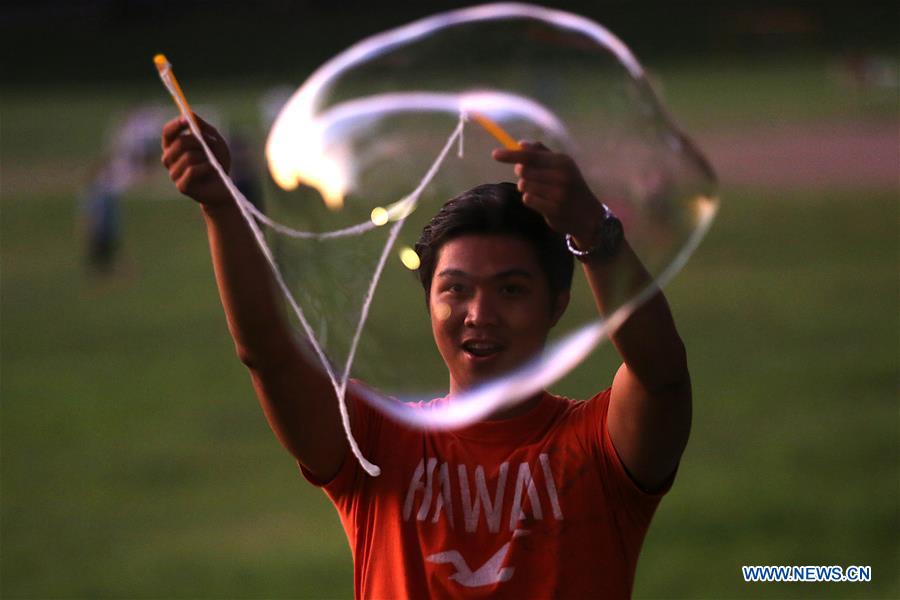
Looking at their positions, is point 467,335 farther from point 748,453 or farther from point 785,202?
point 785,202

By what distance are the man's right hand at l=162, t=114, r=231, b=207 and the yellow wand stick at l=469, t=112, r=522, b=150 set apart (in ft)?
1.07

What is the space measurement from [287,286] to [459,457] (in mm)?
309

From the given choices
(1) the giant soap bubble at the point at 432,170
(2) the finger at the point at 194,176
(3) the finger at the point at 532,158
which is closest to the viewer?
(3) the finger at the point at 532,158

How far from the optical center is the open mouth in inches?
69.8

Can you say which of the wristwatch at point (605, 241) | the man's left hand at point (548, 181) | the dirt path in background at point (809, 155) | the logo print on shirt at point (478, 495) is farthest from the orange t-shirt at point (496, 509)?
the dirt path in background at point (809, 155)

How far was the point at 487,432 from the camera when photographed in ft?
6.29

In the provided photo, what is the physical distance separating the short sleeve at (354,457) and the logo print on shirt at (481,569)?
0.16m

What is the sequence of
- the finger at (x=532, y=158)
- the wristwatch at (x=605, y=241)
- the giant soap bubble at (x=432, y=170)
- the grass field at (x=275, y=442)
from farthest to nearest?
the grass field at (x=275, y=442) < the giant soap bubble at (x=432, y=170) < the wristwatch at (x=605, y=241) < the finger at (x=532, y=158)

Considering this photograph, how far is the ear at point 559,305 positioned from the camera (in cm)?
186

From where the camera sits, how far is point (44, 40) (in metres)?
28.8

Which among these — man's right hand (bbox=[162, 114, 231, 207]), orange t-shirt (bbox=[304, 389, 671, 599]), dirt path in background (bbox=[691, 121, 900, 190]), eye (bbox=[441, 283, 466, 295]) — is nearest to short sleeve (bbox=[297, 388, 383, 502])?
orange t-shirt (bbox=[304, 389, 671, 599])

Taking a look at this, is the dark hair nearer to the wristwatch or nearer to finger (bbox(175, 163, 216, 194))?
the wristwatch

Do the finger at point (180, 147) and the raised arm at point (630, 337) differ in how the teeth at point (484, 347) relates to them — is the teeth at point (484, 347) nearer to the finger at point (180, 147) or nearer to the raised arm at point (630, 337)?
the raised arm at point (630, 337)

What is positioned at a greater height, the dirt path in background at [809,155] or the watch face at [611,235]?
the dirt path in background at [809,155]
